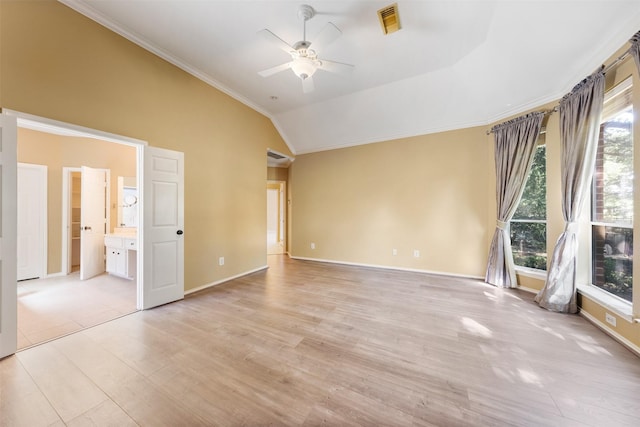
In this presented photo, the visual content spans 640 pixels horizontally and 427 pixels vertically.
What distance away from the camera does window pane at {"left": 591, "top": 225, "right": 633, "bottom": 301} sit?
→ 7.53 feet

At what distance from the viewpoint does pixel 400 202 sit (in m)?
4.82

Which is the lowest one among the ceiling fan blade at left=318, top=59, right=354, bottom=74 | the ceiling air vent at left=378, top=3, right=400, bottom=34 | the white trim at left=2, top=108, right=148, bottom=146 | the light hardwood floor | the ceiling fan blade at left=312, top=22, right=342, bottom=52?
the light hardwood floor

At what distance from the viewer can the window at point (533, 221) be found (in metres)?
3.45

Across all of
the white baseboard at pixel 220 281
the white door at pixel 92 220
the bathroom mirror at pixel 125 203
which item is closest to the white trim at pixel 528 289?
the white baseboard at pixel 220 281

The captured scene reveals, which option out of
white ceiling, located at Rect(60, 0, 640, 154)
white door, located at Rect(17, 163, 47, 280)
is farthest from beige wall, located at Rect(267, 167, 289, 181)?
white door, located at Rect(17, 163, 47, 280)

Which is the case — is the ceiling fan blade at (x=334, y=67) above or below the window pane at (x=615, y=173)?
above

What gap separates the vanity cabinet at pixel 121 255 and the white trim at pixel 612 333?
21.2 ft

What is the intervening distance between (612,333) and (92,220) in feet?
25.7

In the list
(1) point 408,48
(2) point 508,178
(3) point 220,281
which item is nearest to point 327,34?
(1) point 408,48

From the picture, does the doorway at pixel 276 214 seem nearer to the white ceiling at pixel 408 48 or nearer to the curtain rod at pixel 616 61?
the white ceiling at pixel 408 48

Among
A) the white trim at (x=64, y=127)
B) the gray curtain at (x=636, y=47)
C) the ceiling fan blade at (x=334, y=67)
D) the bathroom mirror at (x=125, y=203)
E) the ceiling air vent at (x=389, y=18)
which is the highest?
the ceiling air vent at (x=389, y=18)

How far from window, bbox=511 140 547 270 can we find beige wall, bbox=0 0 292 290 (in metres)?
4.77

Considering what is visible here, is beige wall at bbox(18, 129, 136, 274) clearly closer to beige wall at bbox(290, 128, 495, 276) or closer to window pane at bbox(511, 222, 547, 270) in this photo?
beige wall at bbox(290, 128, 495, 276)

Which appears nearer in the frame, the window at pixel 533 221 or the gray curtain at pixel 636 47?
the gray curtain at pixel 636 47
